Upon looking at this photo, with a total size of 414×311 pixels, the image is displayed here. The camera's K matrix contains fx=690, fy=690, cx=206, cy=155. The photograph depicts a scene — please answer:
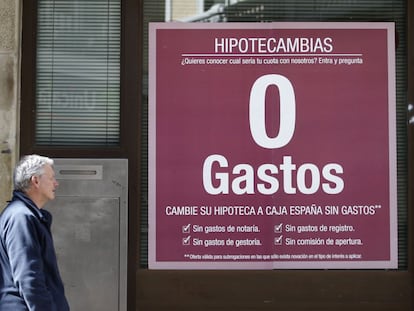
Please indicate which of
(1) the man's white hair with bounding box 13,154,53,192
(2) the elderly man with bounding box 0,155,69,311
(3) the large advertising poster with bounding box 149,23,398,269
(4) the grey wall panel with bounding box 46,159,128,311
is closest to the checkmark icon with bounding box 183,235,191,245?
(3) the large advertising poster with bounding box 149,23,398,269

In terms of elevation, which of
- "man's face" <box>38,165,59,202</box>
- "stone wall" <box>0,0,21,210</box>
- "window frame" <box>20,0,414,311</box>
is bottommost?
"window frame" <box>20,0,414,311</box>

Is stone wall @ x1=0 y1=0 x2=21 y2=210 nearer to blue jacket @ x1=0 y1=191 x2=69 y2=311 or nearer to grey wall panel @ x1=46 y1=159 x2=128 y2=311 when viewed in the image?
grey wall panel @ x1=46 y1=159 x2=128 y2=311

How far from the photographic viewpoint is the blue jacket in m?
3.66

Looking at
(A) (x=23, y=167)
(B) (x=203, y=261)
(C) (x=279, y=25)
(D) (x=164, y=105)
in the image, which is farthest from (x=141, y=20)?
(A) (x=23, y=167)

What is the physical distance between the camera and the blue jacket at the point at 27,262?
3660 millimetres

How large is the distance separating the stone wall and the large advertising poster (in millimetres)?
1197

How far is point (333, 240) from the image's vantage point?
19.9 ft

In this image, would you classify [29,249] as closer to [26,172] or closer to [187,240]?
[26,172]

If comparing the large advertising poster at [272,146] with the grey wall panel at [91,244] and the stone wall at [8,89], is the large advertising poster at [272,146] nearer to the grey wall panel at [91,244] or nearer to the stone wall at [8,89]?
the grey wall panel at [91,244]

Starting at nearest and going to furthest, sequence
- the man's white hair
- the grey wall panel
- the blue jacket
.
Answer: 1. the blue jacket
2. the man's white hair
3. the grey wall panel

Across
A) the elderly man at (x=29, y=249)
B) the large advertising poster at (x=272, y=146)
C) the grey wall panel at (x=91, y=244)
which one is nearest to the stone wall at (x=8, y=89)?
the grey wall panel at (x=91, y=244)

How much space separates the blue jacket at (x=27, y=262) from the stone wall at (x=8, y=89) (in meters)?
2.15

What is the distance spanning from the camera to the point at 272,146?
611 cm

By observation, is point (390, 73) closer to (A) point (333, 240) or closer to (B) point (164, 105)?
(A) point (333, 240)
